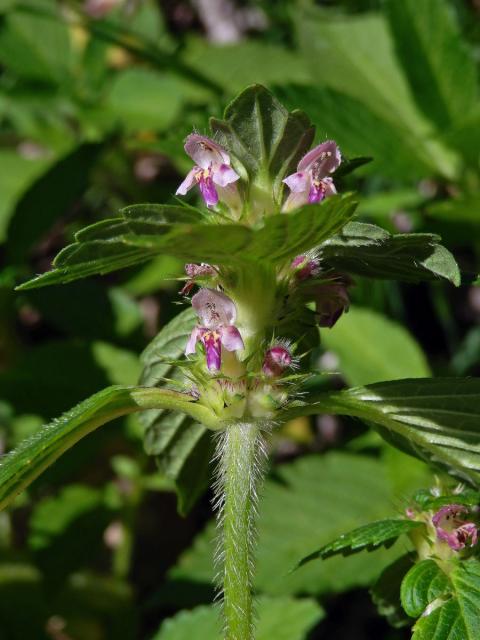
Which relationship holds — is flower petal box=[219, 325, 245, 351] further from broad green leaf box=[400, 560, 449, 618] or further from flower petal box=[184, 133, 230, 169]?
broad green leaf box=[400, 560, 449, 618]

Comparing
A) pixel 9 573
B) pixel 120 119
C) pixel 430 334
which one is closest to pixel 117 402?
pixel 9 573

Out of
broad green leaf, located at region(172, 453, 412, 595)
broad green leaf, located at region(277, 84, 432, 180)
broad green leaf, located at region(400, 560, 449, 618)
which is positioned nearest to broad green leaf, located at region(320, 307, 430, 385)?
broad green leaf, located at region(172, 453, 412, 595)

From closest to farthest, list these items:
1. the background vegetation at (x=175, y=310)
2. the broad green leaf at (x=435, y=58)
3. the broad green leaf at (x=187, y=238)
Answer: the broad green leaf at (x=187, y=238)
the background vegetation at (x=175, y=310)
the broad green leaf at (x=435, y=58)

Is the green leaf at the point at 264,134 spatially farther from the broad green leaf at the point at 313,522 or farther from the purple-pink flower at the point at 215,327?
the broad green leaf at the point at 313,522

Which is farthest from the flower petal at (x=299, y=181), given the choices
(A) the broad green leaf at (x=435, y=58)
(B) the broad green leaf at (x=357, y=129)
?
(A) the broad green leaf at (x=435, y=58)

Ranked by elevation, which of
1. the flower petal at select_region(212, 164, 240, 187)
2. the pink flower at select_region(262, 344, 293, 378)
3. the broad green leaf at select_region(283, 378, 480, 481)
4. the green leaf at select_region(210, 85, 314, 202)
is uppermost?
the green leaf at select_region(210, 85, 314, 202)
